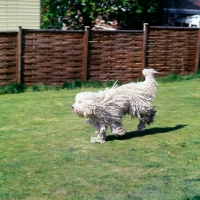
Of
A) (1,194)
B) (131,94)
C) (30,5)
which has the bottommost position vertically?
(1,194)

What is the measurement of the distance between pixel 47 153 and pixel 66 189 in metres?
1.86

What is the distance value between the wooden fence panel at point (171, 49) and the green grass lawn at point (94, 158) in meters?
5.24

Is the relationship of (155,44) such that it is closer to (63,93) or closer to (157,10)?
(63,93)

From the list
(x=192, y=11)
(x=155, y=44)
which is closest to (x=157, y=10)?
(x=192, y=11)

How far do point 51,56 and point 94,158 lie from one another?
27.6 feet

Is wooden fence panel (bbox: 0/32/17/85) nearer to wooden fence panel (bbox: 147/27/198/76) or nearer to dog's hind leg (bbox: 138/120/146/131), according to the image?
wooden fence panel (bbox: 147/27/198/76)

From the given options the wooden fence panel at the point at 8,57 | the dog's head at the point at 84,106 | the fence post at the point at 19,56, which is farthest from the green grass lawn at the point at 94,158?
the fence post at the point at 19,56

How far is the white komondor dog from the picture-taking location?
950cm

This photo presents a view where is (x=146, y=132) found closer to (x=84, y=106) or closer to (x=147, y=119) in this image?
(x=147, y=119)

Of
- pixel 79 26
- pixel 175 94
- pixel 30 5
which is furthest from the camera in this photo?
pixel 79 26

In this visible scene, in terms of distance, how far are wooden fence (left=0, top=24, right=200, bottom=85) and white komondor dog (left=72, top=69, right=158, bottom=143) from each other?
6.75 meters

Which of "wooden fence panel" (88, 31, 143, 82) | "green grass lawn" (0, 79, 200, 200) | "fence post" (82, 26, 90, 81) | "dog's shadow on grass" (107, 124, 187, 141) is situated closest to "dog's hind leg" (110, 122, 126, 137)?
"green grass lawn" (0, 79, 200, 200)

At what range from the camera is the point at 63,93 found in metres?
16.2

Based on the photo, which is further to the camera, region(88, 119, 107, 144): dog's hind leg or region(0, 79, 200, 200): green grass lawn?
region(88, 119, 107, 144): dog's hind leg
